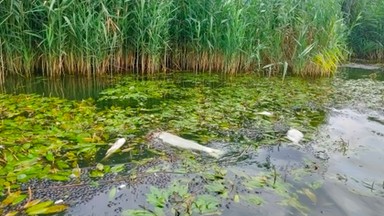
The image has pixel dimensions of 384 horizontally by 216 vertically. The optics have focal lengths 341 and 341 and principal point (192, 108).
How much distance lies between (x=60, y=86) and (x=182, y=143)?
2478mm

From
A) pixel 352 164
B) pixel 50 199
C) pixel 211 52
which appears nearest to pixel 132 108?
pixel 50 199

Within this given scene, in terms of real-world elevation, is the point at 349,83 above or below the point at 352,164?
above

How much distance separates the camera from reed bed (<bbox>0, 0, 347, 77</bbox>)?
446 cm

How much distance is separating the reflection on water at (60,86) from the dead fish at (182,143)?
155 centimetres

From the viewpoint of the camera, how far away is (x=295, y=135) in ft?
9.10

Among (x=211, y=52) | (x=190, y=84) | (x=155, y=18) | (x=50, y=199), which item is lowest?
(x=50, y=199)

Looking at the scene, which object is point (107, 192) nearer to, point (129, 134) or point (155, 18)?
point (129, 134)

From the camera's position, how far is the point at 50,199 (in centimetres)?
170

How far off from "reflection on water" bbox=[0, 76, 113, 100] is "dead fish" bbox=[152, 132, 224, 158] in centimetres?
155

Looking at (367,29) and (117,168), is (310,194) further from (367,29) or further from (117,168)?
(367,29)

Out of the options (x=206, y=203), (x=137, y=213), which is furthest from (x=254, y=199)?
(x=137, y=213)

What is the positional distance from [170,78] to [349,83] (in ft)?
9.31

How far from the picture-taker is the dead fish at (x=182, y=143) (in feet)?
7.82

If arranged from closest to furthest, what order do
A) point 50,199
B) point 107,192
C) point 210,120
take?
point 50,199
point 107,192
point 210,120
